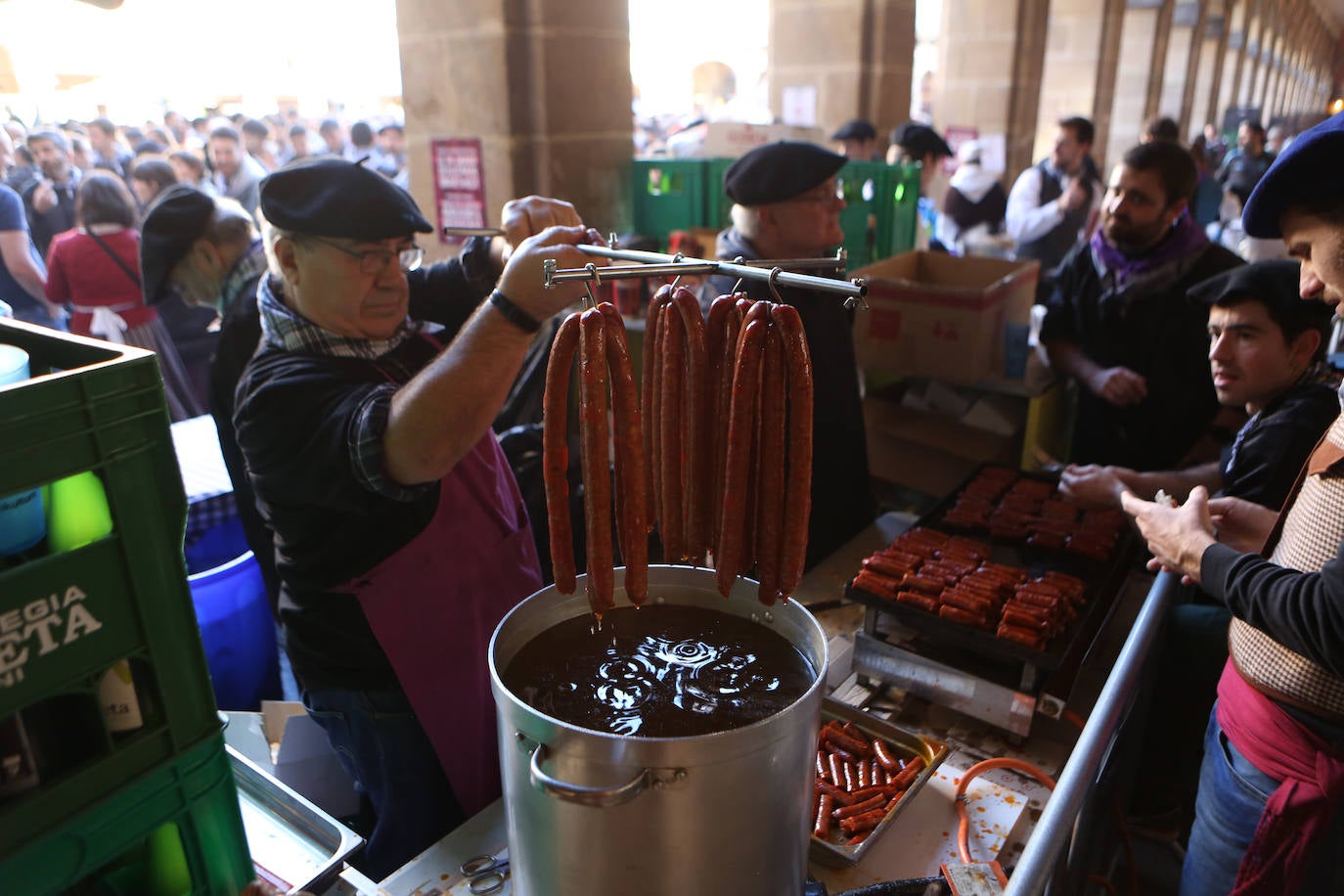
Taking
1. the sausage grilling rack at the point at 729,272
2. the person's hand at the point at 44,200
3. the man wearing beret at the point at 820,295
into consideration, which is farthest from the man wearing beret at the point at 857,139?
the person's hand at the point at 44,200

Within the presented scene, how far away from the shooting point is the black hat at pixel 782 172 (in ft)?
11.4

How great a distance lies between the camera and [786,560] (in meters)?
1.44

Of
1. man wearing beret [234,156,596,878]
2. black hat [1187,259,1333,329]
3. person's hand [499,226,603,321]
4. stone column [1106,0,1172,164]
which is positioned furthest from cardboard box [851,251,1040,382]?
stone column [1106,0,1172,164]

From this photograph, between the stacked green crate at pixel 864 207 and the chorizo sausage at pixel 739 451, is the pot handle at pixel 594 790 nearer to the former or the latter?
the chorizo sausage at pixel 739 451

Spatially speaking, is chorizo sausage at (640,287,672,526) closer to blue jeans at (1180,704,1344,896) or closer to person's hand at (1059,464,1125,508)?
blue jeans at (1180,704,1344,896)

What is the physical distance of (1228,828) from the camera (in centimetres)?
208

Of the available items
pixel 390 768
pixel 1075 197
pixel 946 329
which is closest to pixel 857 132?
pixel 1075 197

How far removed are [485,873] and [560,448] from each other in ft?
2.89

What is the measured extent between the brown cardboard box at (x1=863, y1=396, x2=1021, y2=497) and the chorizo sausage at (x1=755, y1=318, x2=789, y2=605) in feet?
10.8

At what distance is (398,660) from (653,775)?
123 centimetres

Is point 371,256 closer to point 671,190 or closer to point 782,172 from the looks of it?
point 782,172

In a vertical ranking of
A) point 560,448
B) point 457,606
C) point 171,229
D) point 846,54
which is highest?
point 846,54

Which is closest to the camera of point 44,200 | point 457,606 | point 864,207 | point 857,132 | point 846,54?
point 457,606

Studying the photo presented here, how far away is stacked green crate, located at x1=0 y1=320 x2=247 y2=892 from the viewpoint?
3.26 feet
